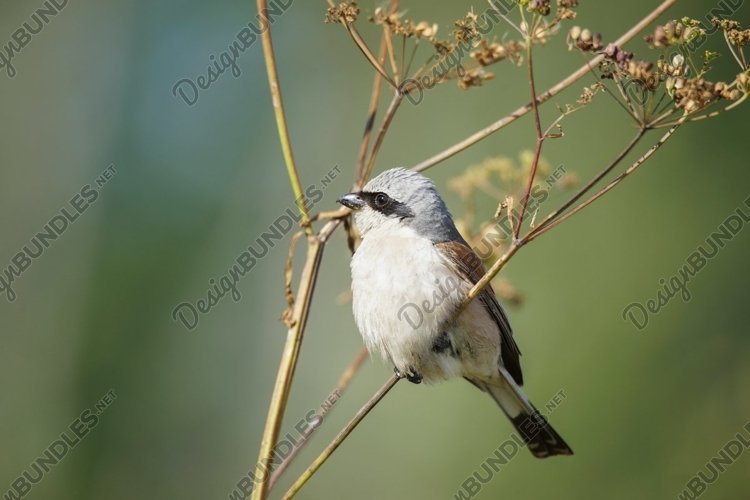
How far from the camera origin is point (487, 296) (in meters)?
4.14

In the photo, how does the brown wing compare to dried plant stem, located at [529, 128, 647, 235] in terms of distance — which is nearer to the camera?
dried plant stem, located at [529, 128, 647, 235]

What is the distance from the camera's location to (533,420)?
4.34m

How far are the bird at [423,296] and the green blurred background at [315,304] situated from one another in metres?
1.29

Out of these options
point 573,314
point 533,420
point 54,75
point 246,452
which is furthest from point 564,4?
point 54,75

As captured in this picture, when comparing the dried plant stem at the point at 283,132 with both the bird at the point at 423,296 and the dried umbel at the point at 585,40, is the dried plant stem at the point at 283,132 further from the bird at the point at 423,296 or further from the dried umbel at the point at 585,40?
the dried umbel at the point at 585,40

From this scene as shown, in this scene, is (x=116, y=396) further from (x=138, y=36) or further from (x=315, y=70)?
(x=315, y=70)

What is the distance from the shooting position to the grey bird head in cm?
399

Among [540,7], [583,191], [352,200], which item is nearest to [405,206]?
[352,200]

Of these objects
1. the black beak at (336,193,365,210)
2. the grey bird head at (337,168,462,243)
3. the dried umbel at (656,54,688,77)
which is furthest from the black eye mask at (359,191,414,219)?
the dried umbel at (656,54,688,77)

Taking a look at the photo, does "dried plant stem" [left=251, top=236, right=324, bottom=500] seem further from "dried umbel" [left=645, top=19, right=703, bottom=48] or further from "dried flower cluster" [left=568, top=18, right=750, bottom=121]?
"dried umbel" [left=645, top=19, right=703, bottom=48]

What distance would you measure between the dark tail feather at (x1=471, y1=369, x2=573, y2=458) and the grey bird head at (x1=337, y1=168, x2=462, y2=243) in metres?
0.94

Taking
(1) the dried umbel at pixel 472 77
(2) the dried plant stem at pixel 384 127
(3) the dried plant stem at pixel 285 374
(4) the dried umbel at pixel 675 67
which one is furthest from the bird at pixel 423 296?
(4) the dried umbel at pixel 675 67

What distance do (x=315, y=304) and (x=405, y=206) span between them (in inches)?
144

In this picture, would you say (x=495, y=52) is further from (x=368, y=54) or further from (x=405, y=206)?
(x=405, y=206)
